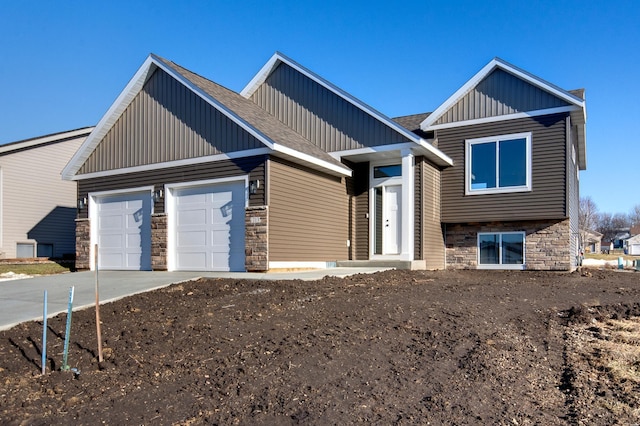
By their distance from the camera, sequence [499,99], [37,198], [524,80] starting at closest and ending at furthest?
[524,80] → [499,99] → [37,198]

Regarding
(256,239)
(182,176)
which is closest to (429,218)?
(256,239)

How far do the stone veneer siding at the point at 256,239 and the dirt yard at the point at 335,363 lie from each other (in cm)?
374

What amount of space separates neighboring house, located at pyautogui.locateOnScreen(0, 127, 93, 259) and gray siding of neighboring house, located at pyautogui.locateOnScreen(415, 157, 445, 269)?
1412cm

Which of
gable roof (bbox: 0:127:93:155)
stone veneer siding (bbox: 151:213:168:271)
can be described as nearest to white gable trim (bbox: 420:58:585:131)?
stone veneer siding (bbox: 151:213:168:271)

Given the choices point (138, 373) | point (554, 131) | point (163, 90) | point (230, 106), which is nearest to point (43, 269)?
point (163, 90)

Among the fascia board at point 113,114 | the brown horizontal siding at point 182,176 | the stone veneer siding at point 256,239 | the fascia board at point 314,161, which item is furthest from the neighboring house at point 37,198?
the fascia board at point 314,161

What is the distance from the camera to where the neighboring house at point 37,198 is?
18469mm

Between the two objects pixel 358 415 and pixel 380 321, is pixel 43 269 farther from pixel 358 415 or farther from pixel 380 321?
pixel 358 415

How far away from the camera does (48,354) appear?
530 cm

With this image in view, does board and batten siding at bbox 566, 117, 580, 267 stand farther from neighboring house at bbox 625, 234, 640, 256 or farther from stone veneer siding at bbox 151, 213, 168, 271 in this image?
neighboring house at bbox 625, 234, 640, 256

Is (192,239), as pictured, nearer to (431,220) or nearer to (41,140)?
(431,220)

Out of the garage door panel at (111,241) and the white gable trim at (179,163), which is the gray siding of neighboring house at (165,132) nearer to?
the white gable trim at (179,163)

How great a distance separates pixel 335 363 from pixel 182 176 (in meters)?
9.29

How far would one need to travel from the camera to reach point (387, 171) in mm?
14000
